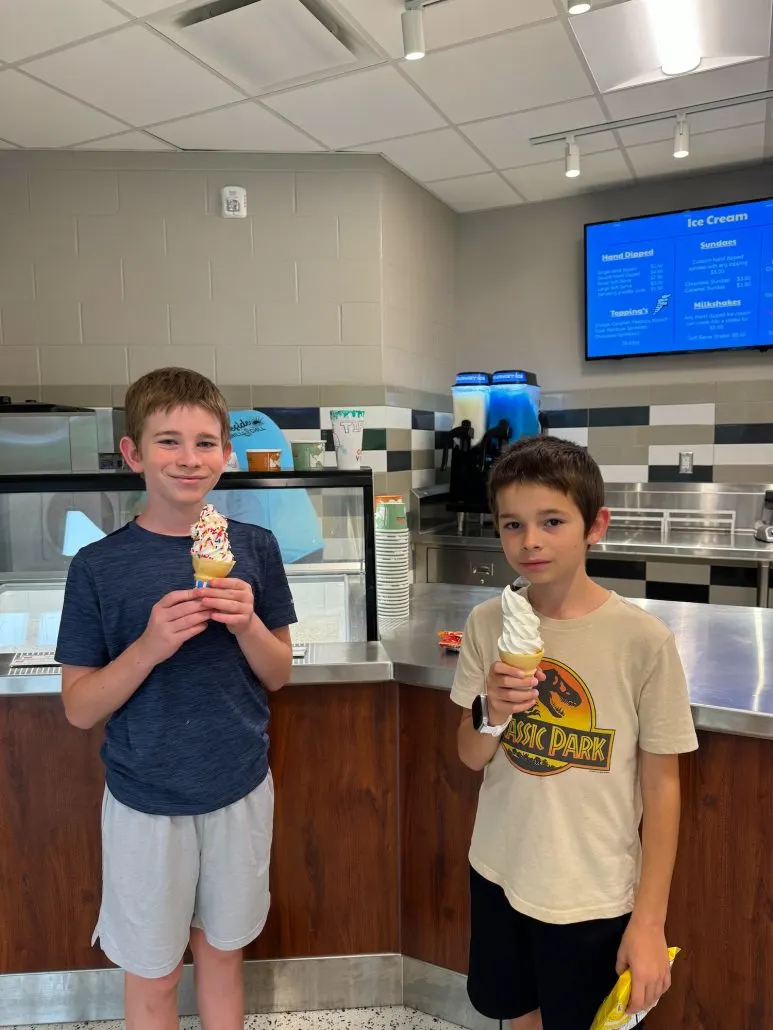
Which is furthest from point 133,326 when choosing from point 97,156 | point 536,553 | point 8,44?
point 536,553

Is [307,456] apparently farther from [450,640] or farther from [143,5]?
[143,5]

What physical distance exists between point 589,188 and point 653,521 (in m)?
2.05

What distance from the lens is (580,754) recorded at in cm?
129

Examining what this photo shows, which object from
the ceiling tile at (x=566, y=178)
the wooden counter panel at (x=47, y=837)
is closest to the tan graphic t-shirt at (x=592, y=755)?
the wooden counter panel at (x=47, y=837)

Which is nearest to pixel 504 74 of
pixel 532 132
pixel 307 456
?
pixel 532 132

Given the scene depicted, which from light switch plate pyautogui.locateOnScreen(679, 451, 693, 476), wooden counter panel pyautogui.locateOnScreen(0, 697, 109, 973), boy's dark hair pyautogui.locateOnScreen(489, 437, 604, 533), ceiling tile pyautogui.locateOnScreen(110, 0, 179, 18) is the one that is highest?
ceiling tile pyautogui.locateOnScreen(110, 0, 179, 18)

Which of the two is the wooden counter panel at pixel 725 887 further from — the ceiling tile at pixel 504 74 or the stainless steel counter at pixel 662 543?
the ceiling tile at pixel 504 74

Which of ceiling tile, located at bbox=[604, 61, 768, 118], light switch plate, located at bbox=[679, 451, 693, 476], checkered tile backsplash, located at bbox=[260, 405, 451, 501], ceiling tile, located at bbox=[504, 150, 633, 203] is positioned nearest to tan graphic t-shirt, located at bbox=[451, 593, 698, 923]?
checkered tile backsplash, located at bbox=[260, 405, 451, 501]

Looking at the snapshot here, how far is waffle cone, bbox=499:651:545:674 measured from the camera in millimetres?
1195

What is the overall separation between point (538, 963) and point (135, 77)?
331 cm

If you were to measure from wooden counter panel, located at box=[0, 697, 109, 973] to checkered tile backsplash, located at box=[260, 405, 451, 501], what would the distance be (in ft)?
Result: 6.15

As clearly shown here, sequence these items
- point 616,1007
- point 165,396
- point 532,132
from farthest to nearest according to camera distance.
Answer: point 532,132 → point 165,396 → point 616,1007

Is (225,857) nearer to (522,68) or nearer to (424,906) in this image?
(424,906)

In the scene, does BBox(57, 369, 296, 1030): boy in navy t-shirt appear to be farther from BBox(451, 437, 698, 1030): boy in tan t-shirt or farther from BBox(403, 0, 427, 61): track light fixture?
BBox(403, 0, 427, 61): track light fixture
